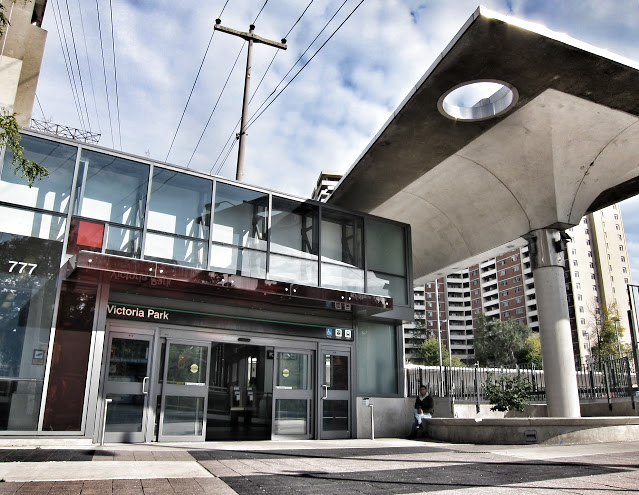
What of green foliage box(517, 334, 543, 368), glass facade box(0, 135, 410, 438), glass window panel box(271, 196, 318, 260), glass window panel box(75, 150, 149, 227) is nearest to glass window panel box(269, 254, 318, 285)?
glass facade box(0, 135, 410, 438)

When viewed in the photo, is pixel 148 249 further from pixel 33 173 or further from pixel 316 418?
pixel 316 418

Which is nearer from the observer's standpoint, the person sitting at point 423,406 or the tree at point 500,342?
the person sitting at point 423,406

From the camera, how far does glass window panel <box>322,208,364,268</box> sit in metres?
14.9

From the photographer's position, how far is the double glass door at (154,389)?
35.9ft

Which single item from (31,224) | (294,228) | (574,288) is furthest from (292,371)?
(574,288)

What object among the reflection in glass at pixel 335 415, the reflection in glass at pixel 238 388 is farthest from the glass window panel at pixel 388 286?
the reflection in glass at pixel 238 388

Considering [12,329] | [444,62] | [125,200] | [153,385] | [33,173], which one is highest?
[444,62]

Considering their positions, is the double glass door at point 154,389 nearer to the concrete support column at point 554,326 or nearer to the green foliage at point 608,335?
the concrete support column at point 554,326

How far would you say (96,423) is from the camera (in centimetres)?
1037

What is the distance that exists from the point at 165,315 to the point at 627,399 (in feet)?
42.9

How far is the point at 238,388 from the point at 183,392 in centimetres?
776

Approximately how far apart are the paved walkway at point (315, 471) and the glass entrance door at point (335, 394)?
3895 mm

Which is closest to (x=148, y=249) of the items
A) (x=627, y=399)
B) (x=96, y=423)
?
(x=96, y=423)

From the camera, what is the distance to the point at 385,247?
16.1 meters
